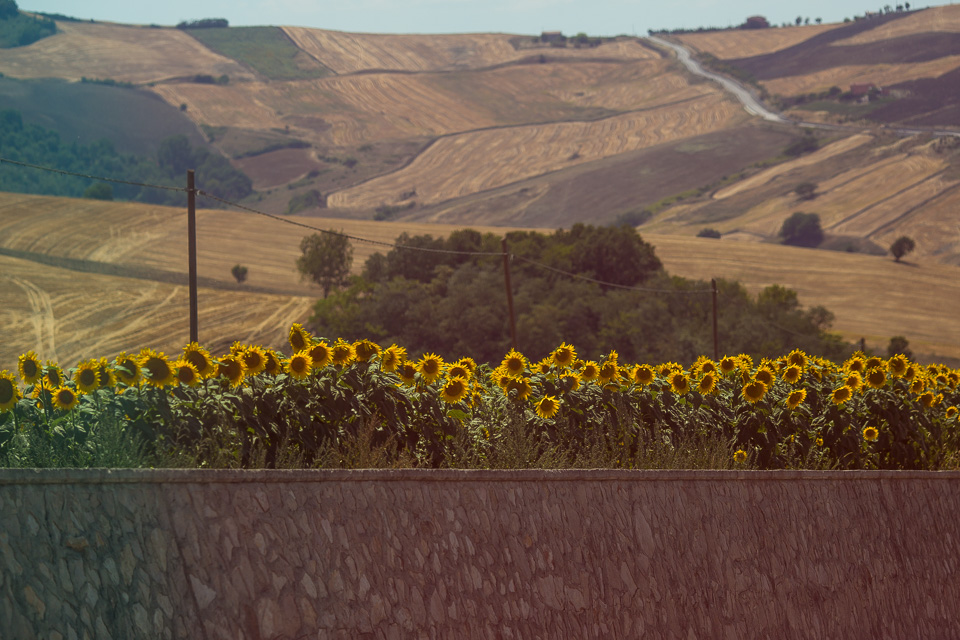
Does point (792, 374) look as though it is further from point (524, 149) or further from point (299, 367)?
point (524, 149)

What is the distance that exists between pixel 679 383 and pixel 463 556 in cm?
384

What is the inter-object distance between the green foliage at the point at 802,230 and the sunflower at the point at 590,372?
112 meters

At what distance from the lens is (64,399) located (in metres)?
6.27

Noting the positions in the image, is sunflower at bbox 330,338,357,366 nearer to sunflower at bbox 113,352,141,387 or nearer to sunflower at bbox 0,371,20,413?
sunflower at bbox 113,352,141,387

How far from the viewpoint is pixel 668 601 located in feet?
25.2

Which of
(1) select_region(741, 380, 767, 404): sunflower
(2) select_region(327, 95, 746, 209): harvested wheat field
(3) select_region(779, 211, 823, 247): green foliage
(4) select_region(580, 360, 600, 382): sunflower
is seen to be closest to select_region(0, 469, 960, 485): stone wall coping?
(1) select_region(741, 380, 767, 404): sunflower

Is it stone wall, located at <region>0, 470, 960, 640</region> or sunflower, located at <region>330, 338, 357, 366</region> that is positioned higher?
sunflower, located at <region>330, 338, 357, 366</region>

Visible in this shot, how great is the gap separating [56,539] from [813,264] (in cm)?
8743

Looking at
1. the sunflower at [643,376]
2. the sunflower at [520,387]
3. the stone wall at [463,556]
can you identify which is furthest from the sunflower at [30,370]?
Result: the sunflower at [643,376]

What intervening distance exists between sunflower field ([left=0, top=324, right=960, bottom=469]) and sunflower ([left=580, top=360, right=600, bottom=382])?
0.05 feet

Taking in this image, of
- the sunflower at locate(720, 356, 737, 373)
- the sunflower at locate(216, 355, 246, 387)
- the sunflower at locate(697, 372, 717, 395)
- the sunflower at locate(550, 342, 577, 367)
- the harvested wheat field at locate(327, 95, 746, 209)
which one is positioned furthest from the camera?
the harvested wheat field at locate(327, 95, 746, 209)

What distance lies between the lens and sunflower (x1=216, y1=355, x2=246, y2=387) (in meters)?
6.93

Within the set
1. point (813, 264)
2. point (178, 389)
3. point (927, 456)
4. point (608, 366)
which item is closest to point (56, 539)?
point (178, 389)

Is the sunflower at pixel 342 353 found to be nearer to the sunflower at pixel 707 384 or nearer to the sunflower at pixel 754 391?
the sunflower at pixel 707 384
